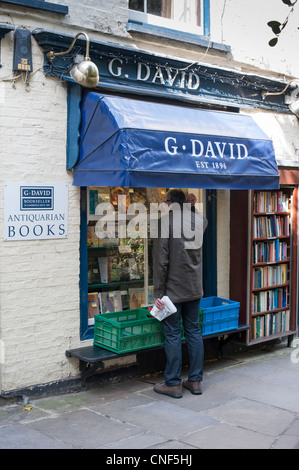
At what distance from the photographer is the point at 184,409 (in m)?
5.63

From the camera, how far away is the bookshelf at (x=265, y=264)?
7.68m

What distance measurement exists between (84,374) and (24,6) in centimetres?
398

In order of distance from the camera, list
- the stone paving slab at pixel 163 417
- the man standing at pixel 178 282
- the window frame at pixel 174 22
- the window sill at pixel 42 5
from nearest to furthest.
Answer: the stone paving slab at pixel 163 417, the window sill at pixel 42 5, the man standing at pixel 178 282, the window frame at pixel 174 22

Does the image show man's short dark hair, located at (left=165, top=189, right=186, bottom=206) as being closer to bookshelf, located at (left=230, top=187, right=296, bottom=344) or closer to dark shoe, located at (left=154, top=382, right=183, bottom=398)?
bookshelf, located at (left=230, top=187, right=296, bottom=344)

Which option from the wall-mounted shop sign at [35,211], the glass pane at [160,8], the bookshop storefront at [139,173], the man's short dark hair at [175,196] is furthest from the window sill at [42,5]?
the man's short dark hair at [175,196]

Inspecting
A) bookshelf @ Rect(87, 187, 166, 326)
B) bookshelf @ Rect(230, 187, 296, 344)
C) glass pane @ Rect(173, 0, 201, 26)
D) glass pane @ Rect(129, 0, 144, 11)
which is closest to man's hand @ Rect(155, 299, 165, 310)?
bookshelf @ Rect(87, 187, 166, 326)

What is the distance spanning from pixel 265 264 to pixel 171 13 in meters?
3.73

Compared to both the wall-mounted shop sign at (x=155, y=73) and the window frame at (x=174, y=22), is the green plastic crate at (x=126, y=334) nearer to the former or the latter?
the wall-mounted shop sign at (x=155, y=73)

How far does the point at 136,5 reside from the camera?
717 centimetres

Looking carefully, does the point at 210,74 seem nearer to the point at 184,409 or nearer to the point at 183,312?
the point at 183,312

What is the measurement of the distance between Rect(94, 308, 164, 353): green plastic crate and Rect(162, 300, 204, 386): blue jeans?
0.27 metres

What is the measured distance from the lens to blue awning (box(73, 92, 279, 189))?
560 centimetres

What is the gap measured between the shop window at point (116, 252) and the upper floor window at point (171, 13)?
2226 mm

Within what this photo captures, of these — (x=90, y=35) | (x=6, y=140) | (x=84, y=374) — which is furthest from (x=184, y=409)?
(x=90, y=35)
